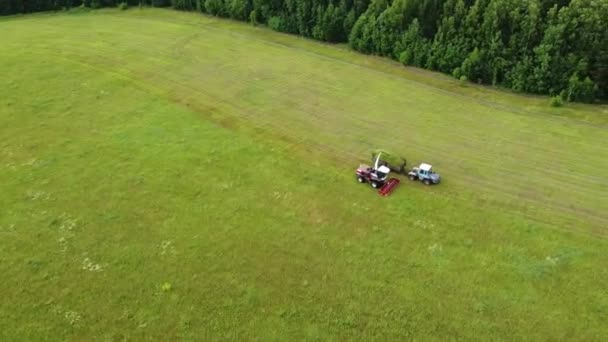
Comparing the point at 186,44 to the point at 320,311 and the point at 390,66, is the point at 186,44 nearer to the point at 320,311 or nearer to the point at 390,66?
the point at 390,66

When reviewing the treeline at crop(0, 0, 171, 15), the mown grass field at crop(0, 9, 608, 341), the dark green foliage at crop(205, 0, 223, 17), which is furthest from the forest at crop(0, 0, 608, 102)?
the treeline at crop(0, 0, 171, 15)

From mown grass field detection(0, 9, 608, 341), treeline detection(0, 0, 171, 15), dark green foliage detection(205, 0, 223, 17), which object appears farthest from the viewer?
treeline detection(0, 0, 171, 15)

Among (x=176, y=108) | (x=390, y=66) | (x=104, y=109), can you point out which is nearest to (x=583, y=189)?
(x=390, y=66)

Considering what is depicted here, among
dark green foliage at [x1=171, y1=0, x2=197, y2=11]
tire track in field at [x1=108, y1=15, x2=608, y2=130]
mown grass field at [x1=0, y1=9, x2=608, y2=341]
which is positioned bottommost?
mown grass field at [x1=0, y1=9, x2=608, y2=341]

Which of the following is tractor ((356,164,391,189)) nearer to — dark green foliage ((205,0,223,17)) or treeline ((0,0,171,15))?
dark green foliage ((205,0,223,17))

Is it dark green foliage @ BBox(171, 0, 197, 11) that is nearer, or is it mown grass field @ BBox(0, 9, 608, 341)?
mown grass field @ BBox(0, 9, 608, 341)

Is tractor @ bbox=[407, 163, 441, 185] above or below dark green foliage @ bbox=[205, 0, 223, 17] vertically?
below
